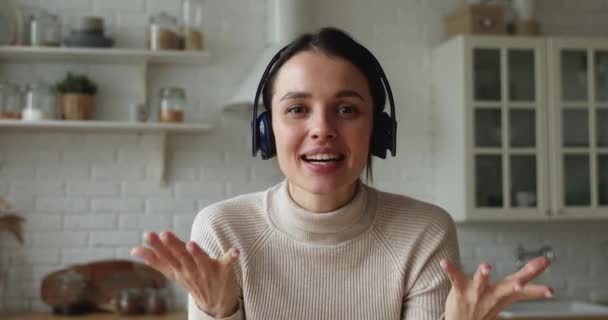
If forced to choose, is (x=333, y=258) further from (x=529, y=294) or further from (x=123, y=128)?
(x=123, y=128)

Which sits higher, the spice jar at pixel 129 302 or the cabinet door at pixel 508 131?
the cabinet door at pixel 508 131

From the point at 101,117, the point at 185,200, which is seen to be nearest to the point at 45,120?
the point at 101,117

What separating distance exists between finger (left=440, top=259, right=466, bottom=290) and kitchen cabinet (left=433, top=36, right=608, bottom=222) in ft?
8.34

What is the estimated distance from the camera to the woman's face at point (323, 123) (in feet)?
4.96

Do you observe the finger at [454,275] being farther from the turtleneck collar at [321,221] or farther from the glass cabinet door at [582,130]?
the glass cabinet door at [582,130]

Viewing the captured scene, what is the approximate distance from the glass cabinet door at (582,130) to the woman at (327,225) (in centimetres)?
250

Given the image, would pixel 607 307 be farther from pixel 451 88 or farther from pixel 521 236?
pixel 451 88

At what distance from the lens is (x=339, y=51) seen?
1552 millimetres

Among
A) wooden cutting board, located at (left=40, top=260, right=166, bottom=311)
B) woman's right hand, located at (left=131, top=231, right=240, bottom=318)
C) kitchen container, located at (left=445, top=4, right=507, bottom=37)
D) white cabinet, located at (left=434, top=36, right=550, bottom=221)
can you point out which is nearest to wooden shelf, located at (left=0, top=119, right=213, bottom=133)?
wooden cutting board, located at (left=40, top=260, right=166, bottom=311)

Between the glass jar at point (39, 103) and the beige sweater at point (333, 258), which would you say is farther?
the glass jar at point (39, 103)

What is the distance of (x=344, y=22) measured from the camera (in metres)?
4.17

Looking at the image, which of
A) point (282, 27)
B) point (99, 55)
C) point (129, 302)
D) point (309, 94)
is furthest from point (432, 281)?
point (99, 55)

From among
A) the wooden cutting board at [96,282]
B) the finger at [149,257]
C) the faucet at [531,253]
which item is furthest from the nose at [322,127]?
the faucet at [531,253]

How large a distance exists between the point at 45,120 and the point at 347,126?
2440mm
